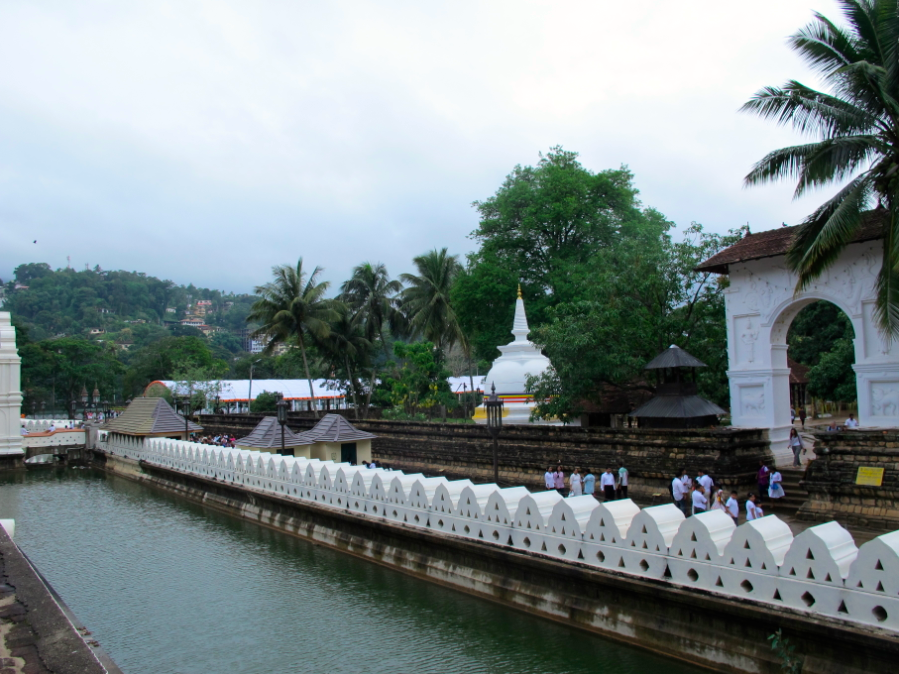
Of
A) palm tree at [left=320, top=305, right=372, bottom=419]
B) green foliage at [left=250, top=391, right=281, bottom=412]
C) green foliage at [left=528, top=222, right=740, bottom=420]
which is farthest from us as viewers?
green foliage at [left=250, top=391, right=281, bottom=412]

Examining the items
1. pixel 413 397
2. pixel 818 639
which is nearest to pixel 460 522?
pixel 818 639

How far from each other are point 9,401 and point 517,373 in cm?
2461

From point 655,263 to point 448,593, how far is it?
13160mm

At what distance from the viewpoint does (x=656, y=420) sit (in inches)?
666

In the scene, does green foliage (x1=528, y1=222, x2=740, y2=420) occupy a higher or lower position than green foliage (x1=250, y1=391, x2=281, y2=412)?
higher

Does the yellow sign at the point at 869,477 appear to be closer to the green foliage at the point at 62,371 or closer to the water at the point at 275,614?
the water at the point at 275,614

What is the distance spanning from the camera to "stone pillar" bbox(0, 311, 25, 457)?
3175 cm

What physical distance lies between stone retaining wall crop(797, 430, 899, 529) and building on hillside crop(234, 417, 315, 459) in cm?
1369

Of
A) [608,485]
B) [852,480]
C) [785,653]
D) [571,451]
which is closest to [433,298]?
[571,451]

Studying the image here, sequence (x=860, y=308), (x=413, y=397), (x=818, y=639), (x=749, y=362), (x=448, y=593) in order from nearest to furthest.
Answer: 1. (x=818, y=639)
2. (x=448, y=593)
3. (x=860, y=308)
4. (x=749, y=362)
5. (x=413, y=397)

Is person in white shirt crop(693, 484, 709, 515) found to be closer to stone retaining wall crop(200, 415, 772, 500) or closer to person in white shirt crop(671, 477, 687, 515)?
person in white shirt crop(671, 477, 687, 515)

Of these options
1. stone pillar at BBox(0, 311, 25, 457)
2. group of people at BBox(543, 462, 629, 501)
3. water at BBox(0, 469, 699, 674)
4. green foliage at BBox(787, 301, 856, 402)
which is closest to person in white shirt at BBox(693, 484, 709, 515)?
group of people at BBox(543, 462, 629, 501)

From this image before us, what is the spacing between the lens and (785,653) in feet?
21.7

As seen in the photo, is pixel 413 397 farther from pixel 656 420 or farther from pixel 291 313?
pixel 656 420
